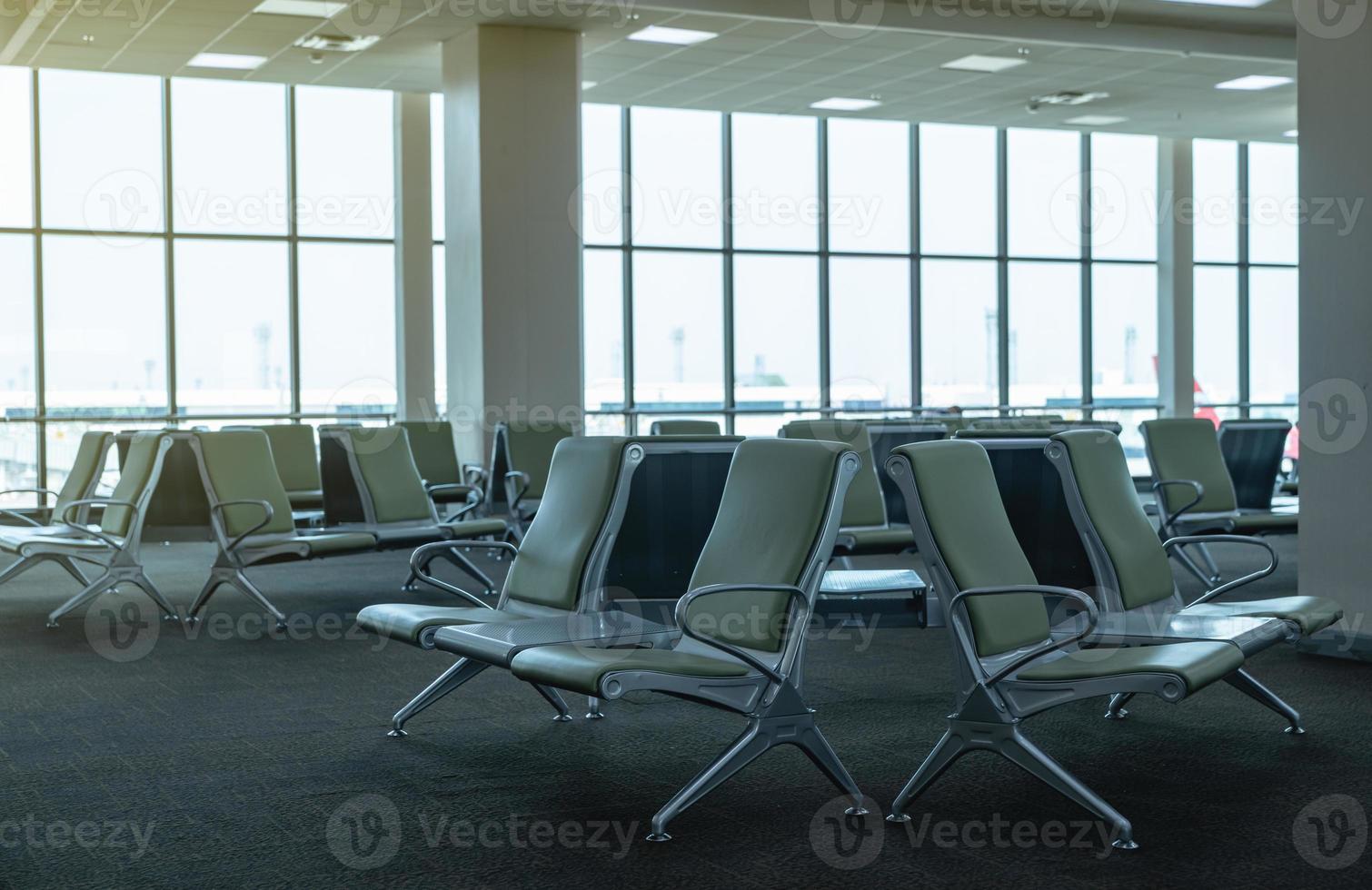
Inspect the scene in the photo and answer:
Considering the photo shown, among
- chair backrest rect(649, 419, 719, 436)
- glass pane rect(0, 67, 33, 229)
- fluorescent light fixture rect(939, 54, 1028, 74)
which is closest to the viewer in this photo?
chair backrest rect(649, 419, 719, 436)

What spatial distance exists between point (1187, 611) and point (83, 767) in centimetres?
316

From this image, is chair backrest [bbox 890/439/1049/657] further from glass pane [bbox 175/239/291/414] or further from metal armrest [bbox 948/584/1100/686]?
glass pane [bbox 175/239/291/414]

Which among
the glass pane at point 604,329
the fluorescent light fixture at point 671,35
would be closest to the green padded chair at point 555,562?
the fluorescent light fixture at point 671,35

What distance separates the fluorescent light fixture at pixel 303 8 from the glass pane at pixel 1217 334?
10535mm

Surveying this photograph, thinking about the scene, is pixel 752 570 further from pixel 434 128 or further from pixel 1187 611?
pixel 434 128

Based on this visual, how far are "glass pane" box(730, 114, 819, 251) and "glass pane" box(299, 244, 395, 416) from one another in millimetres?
3502

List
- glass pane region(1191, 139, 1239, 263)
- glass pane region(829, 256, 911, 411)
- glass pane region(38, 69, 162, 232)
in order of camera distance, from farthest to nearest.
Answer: glass pane region(1191, 139, 1239, 263), glass pane region(829, 256, 911, 411), glass pane region(38, 69, 162, 232)

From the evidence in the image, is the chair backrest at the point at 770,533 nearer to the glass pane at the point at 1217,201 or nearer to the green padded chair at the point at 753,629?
the green padded chair at the point at 753,629

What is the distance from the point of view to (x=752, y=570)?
147 inches

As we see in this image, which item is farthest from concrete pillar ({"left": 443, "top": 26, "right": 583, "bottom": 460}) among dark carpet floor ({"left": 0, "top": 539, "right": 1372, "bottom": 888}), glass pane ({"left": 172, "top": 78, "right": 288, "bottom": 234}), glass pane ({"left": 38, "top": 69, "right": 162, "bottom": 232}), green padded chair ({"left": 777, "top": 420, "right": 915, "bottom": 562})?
dark carpet floor ({"left": 0, "top": 539, "right": 1372, "bottom": 888})

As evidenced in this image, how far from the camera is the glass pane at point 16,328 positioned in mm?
11953

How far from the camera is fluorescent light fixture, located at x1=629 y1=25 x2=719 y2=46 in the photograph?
407 inches

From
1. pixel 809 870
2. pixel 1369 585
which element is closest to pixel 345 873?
pixel 809 870

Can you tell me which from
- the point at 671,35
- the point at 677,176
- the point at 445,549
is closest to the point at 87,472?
the point at 445,549
